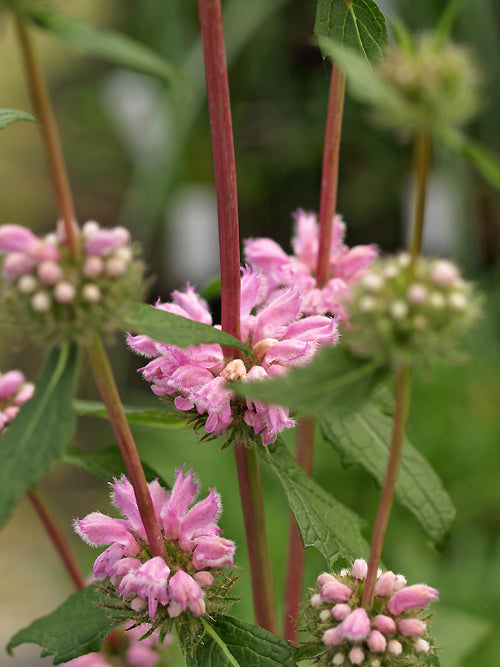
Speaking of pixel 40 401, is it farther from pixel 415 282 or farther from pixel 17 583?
pixel 17 583

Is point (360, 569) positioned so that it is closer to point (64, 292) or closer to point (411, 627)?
point (411, 627)

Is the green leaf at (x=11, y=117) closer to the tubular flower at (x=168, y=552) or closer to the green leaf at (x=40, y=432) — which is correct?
the green leaf at (x=40, y=432)

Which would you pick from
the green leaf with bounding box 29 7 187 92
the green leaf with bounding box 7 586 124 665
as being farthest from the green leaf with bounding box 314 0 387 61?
the green leaf with bounding box 7 586 124 665

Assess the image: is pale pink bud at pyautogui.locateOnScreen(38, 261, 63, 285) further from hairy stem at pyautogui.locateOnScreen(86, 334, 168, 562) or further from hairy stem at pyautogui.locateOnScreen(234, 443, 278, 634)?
hairy stem at pyautogui.locateOnScreen(234, 443, 278, 634)

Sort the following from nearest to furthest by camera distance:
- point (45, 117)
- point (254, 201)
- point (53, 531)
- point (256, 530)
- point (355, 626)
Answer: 1. point (45, 117)
2. point (355, 626)
3. point (256, 530)
4. point (53, 531)
5. point (254, 201)

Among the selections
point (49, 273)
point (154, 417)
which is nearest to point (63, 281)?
point (49, 273)

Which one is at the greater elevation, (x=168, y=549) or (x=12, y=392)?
(x=12, y=392)

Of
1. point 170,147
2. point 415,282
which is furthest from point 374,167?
point 415,282
